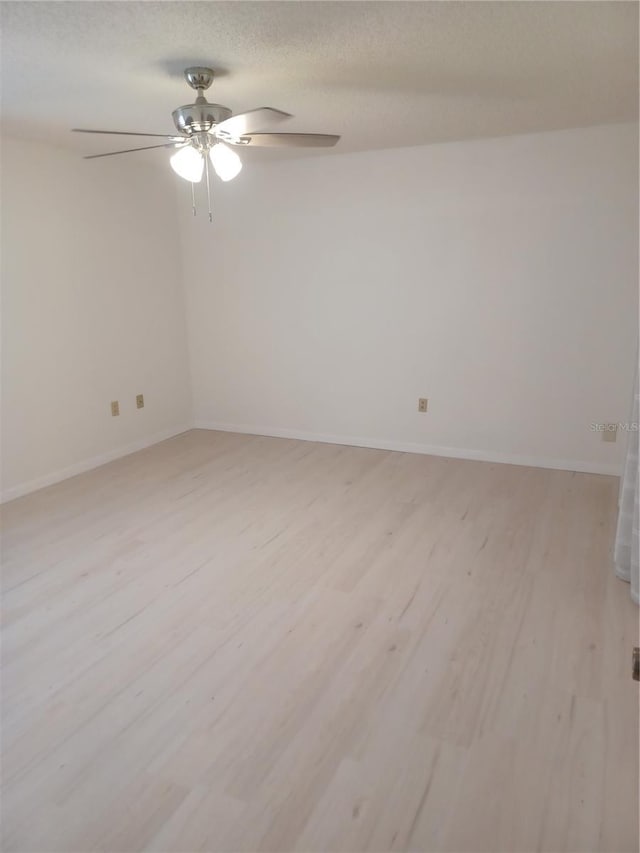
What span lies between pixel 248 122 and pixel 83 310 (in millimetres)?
2244

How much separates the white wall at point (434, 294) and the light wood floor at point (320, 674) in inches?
29.5

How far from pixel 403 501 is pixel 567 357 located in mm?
1418

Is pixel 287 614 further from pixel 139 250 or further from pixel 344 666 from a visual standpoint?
pixel 139 250

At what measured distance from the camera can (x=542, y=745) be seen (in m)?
1.71

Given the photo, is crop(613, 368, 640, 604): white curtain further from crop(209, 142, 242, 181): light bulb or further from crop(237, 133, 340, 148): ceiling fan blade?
crop(209, 142, 242, 181): light bulb

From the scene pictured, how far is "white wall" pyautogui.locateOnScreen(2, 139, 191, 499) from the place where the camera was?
11.6 feet

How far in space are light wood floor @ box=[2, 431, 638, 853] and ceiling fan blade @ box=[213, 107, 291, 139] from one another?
6.13 feet

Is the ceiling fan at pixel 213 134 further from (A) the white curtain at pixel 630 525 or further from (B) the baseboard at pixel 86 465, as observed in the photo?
(B) the baseboard at pixel 86 465

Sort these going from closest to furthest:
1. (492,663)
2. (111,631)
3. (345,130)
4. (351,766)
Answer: (351,766) < (492,663) < (111,631) < (345,130)

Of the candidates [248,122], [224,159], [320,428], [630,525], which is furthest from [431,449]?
[248,122]

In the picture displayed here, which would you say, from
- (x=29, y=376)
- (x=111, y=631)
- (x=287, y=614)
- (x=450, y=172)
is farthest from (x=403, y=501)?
(x=29, y=376)

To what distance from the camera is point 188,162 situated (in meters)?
2.33

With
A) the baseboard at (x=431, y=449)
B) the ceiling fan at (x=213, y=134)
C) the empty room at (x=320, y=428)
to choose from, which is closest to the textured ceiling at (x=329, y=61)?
the empty room at (x=320, y=428)

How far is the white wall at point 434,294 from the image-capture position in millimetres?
3559
